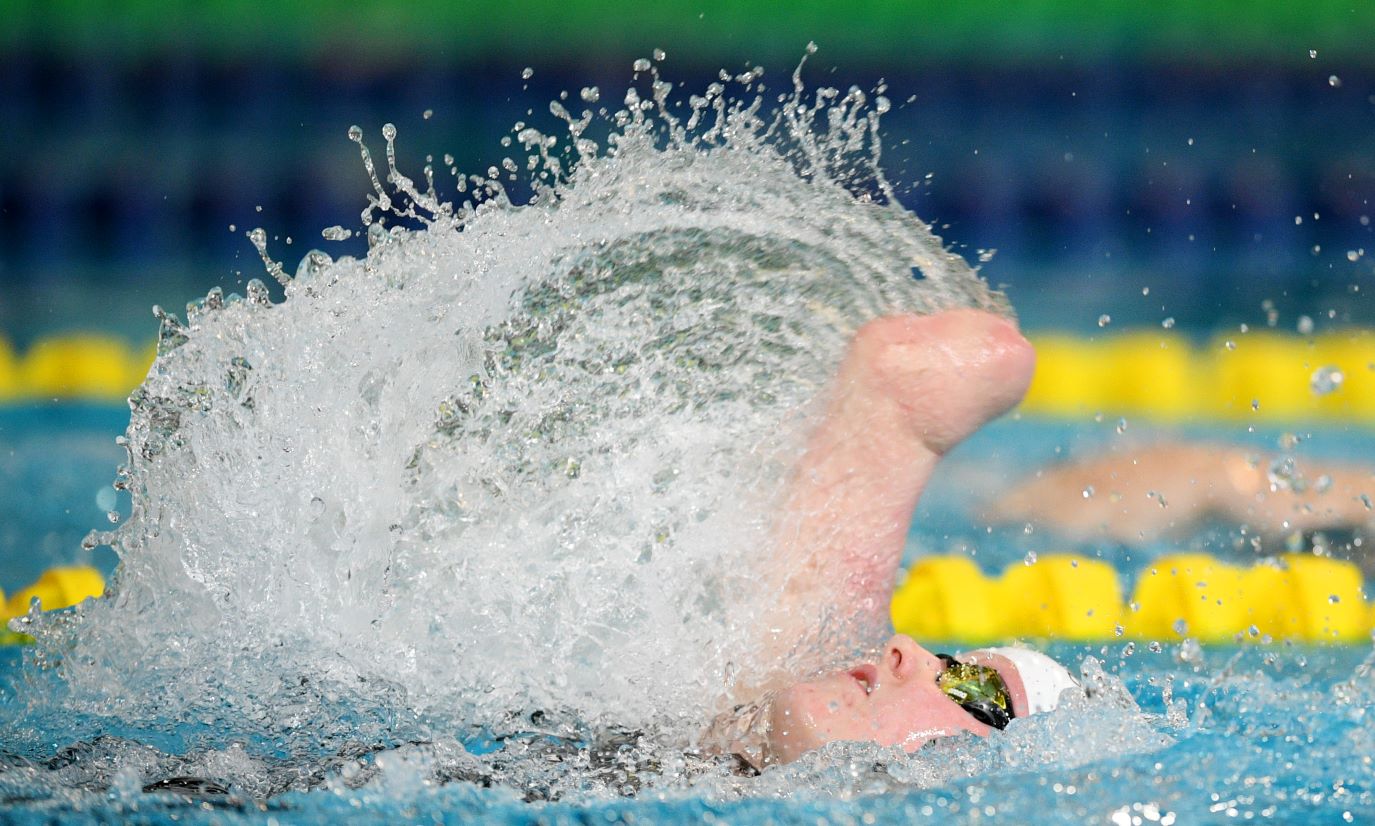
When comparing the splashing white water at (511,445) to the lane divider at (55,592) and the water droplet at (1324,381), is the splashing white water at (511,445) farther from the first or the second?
the lane divider at (55,592)

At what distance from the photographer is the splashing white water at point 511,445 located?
1.60m

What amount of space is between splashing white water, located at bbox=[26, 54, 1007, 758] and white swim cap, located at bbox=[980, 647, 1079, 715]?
317 millimetres

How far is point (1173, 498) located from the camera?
3.34m

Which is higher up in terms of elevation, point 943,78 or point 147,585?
point 943,78

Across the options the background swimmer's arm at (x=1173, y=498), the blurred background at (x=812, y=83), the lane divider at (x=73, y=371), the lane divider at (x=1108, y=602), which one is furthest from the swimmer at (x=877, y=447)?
the blurred background at (x=812, y=83)

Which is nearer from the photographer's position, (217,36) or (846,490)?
(846,490)

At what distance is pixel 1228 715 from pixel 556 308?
3.11ft

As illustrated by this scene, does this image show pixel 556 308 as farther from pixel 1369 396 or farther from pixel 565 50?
pixel 565 50

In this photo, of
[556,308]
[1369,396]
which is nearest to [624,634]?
[556,308]

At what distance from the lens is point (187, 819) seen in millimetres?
1227

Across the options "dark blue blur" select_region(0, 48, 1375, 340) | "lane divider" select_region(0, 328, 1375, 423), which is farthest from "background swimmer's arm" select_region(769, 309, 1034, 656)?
"dark blue blur" select_region(0, 48, 1375, 340)

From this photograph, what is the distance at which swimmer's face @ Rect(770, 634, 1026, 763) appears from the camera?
1.44m

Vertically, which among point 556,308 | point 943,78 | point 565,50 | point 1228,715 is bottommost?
point 1228,715

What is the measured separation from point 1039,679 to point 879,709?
7.6 inches
